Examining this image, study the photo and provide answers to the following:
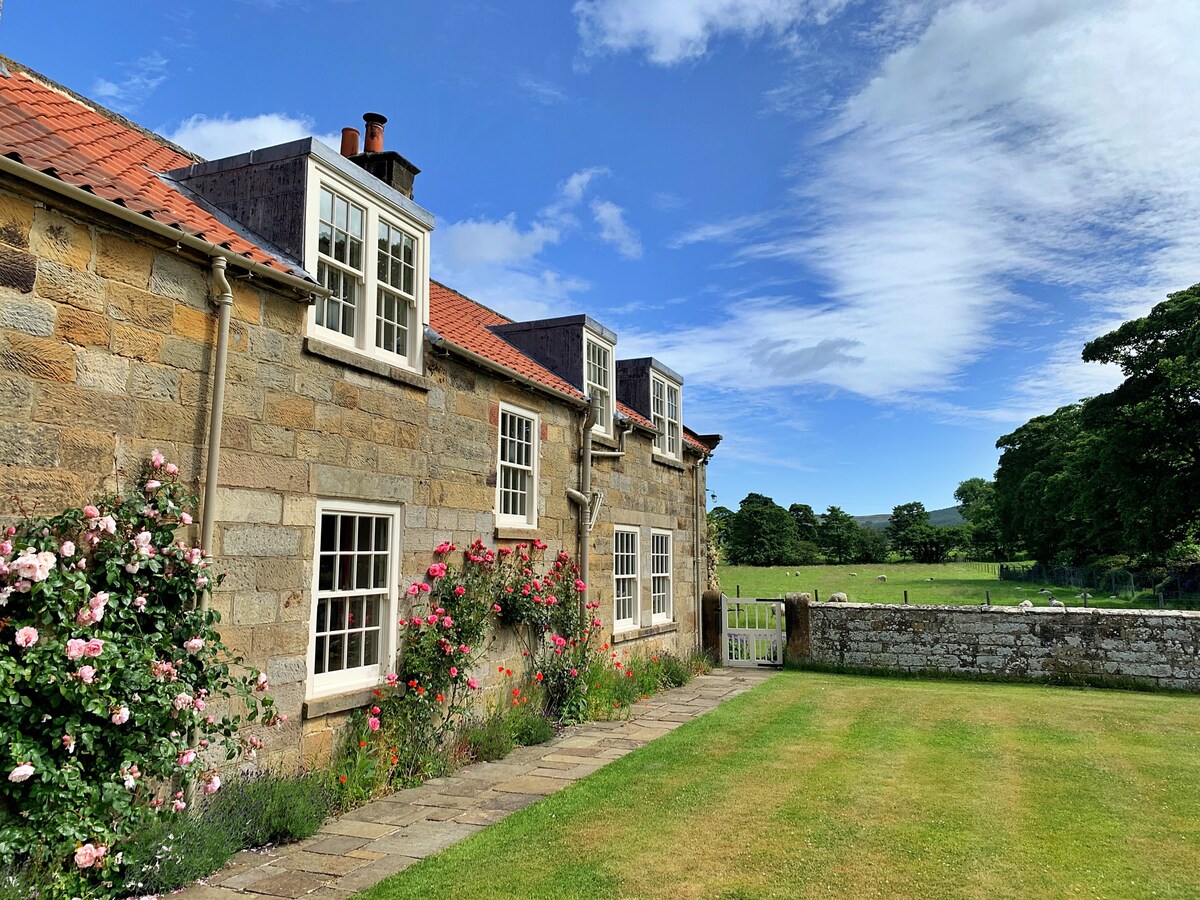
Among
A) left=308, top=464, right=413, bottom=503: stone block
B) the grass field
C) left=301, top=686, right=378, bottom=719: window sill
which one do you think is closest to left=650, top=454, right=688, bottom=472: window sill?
left=308, top=464, right=413, bottom=503: stone block

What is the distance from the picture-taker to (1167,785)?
7.71 m

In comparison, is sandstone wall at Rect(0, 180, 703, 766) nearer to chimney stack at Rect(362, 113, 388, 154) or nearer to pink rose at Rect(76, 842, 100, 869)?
pink rose at Rect(76, 842, 100, 869)

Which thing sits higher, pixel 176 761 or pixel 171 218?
pixel 171 218

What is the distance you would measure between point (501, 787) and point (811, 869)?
10.9 feet

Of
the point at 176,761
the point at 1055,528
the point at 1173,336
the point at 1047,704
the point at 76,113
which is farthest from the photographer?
the point at 1055,528

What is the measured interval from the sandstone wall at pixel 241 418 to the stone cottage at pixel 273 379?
0.05 ft

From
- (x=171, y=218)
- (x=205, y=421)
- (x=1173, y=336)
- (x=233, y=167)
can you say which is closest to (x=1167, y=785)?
(x=205, y=421)

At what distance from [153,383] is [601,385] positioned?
29.1 feet

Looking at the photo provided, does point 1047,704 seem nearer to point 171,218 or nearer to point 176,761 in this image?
point 176,761

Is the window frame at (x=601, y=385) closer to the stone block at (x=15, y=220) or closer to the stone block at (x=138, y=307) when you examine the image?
the stone block at (x=138, y=307)

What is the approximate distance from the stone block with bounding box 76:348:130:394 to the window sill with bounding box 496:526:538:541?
16.5 feet

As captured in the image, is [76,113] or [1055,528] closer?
[76,113]

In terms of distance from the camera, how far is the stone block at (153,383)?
5.51 m

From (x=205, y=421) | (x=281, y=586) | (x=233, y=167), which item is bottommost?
(x=281, y=586)
